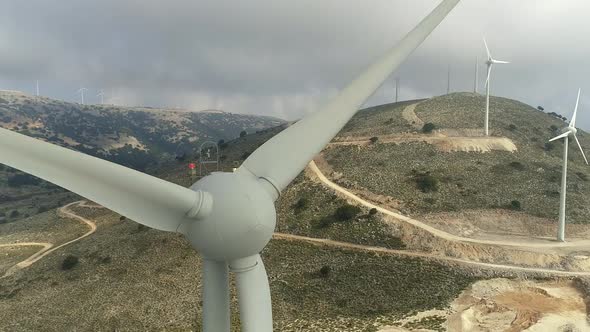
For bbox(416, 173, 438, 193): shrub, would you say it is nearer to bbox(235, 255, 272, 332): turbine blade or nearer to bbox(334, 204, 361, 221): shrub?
bbox(334, 204, 361, 221): shrub

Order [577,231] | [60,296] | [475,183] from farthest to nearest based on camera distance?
[475,183], [577,231], [60,296]

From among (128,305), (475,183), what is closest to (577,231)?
(475,183)

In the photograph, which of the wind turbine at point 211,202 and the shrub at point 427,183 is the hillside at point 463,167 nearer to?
the shrub at point 427,183

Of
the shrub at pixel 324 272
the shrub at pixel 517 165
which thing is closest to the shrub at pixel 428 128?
the shrub at pixel 517 165

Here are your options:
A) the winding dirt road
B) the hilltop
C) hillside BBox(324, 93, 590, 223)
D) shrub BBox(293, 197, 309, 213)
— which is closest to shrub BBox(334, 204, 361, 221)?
the hilltop

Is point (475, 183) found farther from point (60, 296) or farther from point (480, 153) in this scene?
point (60, 296)
